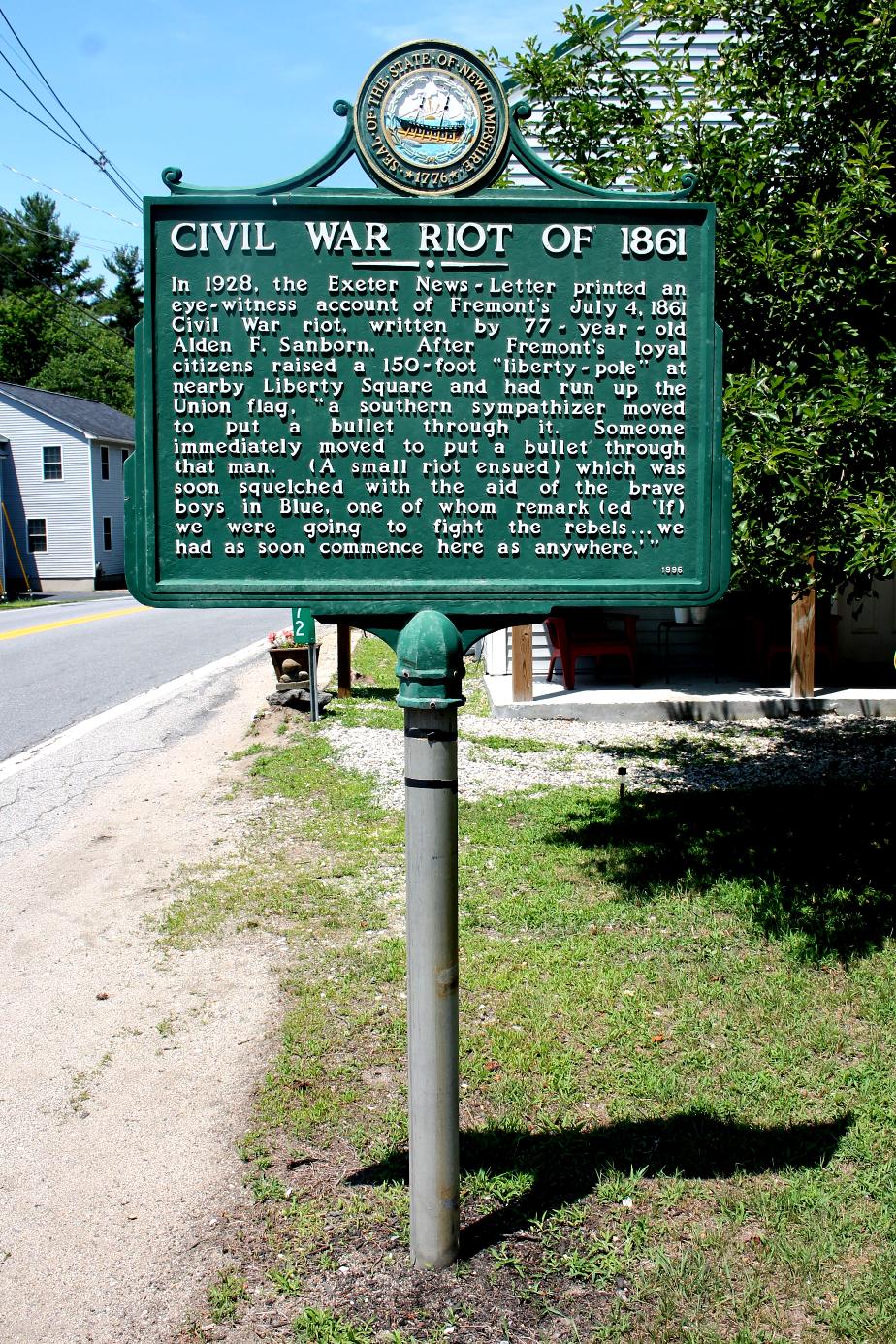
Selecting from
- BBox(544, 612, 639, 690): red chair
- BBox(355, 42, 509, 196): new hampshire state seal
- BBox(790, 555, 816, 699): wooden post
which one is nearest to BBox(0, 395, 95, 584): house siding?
BBox(544, 612, 639, 690): red chair

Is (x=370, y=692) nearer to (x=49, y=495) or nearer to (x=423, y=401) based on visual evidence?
(x=423, y=401)

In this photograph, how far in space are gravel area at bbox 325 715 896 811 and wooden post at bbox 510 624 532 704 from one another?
40 cm

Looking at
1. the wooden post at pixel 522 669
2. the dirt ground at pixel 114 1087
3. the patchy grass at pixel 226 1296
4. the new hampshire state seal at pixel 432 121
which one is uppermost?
the new hampshire state seal at pixel 432 121

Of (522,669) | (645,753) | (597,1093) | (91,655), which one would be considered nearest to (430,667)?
(597,1093)

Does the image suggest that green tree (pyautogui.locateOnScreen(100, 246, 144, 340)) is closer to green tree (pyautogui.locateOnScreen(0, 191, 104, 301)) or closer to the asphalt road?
green tree (pyautogui.locateOnScreen(0, 191, 104, 301))

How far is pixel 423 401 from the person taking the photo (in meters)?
3.20

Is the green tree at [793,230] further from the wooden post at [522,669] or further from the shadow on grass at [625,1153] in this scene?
the wooden post at [522,669]

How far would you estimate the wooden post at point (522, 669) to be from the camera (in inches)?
438

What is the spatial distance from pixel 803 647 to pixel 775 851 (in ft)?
16.7

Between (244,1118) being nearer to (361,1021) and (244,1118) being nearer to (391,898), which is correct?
(361,1021)

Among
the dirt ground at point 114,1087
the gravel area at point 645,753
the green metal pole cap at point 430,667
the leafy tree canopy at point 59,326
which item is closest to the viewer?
the green metal pole cap at point 430,667

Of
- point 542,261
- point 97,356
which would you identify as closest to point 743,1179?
point 542,261

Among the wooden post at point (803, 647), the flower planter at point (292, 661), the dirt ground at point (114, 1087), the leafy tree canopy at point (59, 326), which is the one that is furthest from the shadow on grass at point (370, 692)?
the leafy tree canopy at point (59, 326)

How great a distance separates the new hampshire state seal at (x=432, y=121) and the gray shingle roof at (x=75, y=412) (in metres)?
41.4
